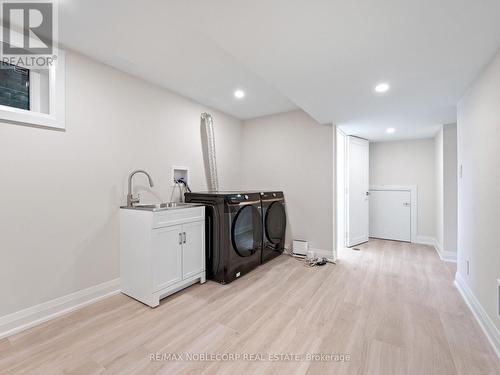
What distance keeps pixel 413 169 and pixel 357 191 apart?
1302 millimetres

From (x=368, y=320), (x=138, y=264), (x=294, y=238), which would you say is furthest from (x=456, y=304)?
(x=138, y=264)

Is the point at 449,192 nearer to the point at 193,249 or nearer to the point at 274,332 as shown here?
the point at 274,332

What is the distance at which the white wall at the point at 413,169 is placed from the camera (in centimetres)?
418

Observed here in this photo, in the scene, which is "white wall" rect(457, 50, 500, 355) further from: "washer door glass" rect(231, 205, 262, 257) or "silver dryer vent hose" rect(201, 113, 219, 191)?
"silver dryer vent hose" rect(201, 113, 219, 191)

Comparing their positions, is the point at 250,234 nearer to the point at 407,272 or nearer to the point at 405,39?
the point at 407,272

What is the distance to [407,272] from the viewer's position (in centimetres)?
282

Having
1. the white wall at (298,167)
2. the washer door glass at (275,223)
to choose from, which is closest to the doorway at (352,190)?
the white wall at (298,167)

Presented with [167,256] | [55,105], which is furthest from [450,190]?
[55,105]

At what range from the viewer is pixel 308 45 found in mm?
1499

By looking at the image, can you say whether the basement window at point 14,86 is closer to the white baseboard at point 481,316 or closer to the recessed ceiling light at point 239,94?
the recessed ceiling light at point 239,94

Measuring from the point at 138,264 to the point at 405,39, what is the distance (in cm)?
279

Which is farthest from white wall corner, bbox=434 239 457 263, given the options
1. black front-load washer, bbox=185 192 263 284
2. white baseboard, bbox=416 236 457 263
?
black front-load washer, bbox=185 192 263 284

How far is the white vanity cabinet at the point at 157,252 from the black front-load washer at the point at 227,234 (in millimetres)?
188

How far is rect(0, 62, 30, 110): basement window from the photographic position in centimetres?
167
